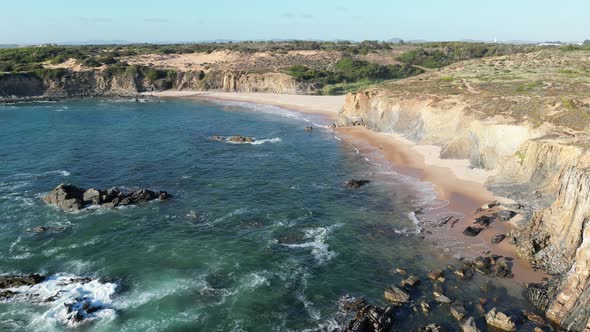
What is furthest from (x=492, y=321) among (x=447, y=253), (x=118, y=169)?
(x=118, y=169)

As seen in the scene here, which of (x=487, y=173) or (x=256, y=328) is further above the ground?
(x=487, y=173)

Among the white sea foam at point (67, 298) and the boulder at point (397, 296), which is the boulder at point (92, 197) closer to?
the white sea foam at point (67, 298)

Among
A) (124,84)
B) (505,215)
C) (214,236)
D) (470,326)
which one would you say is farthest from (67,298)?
(124,84)

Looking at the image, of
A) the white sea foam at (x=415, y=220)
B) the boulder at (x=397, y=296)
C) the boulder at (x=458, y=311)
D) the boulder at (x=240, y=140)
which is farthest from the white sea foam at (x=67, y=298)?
the boulder at (x=240, y=140)

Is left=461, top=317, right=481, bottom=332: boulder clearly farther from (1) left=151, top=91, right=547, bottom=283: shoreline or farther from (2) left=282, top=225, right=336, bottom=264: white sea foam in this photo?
(2) left=282, top=225, right=336, bottom=264: white sea foam

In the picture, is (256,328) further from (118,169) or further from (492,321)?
(118,169)

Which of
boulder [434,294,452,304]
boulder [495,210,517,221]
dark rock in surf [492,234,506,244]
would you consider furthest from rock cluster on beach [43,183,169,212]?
boulder [495,210,517,221]
